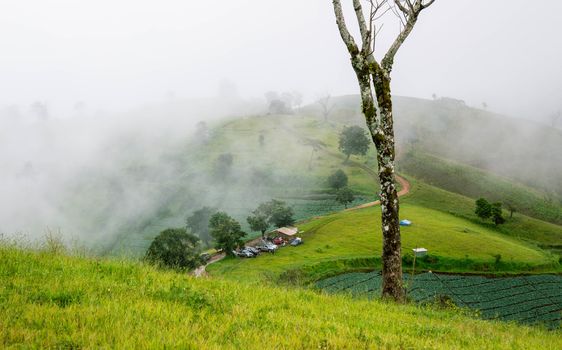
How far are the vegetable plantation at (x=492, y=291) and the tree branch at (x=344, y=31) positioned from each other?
50985 millimetres

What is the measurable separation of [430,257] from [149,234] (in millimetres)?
97790

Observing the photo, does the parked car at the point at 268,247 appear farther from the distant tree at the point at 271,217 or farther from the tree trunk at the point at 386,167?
the tree trunk at the point at 386,167

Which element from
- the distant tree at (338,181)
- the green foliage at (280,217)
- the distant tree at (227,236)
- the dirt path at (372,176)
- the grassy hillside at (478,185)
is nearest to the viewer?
the distant tree at (227,236)

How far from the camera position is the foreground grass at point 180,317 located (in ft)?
18.6

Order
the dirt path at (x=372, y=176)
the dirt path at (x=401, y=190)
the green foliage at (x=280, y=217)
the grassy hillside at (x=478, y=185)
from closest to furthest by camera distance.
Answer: the dirt path at (x=372, y=176)
the green foliage at (x=280, y=217)
the dirt path at (x=401, y=190)
the grassy hillside at (x=478, y=185)

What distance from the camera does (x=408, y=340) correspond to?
7000 mm

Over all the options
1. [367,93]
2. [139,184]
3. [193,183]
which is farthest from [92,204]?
[367,93]

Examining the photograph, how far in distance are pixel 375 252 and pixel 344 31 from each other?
78.8m

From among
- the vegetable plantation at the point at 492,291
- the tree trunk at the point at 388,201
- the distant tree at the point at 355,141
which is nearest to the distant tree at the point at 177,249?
the vegetable plantation at the point at 492,291

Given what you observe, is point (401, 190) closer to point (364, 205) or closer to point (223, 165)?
point (364, 205)

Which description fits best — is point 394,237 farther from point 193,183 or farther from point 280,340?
point 193,183

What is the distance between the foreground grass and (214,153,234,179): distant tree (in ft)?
541

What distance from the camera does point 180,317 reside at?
6.80m

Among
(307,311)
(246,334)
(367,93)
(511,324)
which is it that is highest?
(367,93)
